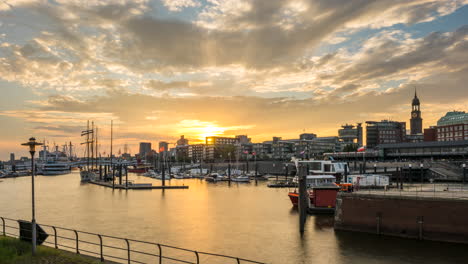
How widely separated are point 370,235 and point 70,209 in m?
48.3

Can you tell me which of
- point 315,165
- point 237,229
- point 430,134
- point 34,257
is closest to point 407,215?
point 237,229

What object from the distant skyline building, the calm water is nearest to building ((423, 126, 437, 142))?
the distant skyline building

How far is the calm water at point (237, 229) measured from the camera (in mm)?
29969

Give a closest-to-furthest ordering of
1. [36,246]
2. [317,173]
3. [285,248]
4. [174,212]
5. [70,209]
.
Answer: [36,246] → [285,248] → [174,212] → [70,209] → [317,173]

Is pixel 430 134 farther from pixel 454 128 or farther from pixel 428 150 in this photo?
pixel 428 150

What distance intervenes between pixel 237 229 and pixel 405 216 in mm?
18436

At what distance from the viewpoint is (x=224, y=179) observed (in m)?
129

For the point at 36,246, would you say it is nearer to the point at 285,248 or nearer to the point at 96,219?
the point at 285,248

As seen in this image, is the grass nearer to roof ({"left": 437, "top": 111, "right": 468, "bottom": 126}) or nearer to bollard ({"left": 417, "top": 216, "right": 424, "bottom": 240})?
bollard ({"left": 417, "top": 216, "right": 424, "bottom": 240})

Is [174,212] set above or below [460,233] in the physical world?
below

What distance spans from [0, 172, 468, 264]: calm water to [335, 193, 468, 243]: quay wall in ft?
2.64

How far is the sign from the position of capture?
830 inches

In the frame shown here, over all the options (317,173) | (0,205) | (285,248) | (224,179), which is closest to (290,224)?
(285,248)

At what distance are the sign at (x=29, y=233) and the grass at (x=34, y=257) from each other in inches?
22.6
